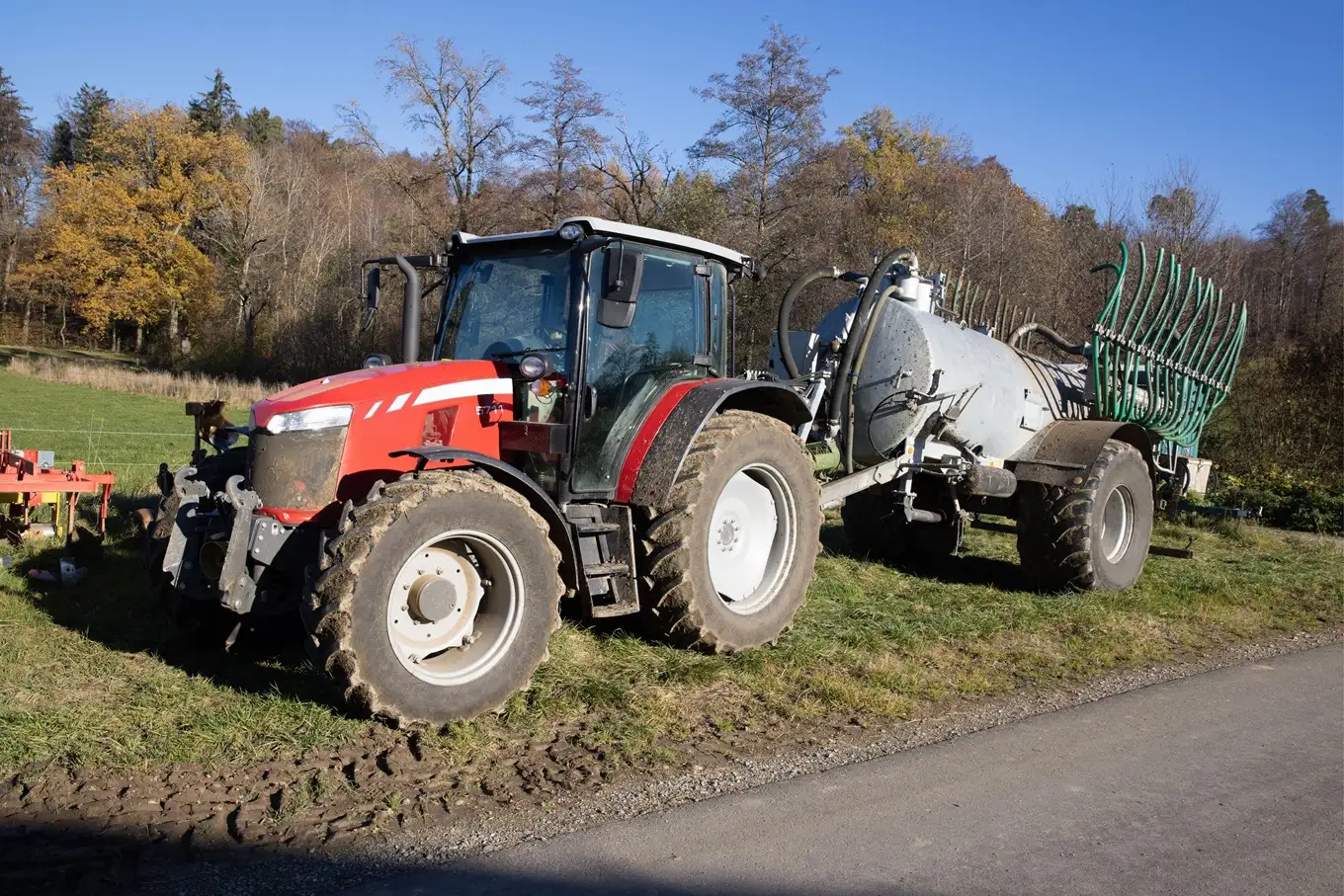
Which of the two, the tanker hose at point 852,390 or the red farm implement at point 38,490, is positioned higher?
the tanker hose at point 852,390

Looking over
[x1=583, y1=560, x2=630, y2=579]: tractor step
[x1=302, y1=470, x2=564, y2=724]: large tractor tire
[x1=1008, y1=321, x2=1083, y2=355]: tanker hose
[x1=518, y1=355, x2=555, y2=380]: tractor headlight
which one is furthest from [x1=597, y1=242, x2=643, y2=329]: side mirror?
[x1=1008, y1=321, x2=1083, y2=355]: tanker hose

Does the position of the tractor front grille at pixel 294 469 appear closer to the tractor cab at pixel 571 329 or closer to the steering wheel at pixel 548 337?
the tractor cab at pixel 571 329

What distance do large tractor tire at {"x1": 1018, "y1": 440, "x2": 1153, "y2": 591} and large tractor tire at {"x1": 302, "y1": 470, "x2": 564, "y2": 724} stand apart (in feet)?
15.4

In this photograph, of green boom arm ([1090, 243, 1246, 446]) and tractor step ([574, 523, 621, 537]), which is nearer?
tractor step ([574, 523, 621, 537])

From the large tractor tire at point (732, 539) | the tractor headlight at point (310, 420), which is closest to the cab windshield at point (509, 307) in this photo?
the large tractor tire at point (732, 539)

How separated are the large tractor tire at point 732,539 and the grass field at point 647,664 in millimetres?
219

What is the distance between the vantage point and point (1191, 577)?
9086 mm

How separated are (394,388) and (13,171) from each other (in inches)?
2604

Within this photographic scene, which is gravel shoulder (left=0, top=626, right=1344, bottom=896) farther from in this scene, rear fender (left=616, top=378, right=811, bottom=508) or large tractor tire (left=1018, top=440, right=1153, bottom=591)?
large tractor tire (left=1018, top=440, right=1153, bottom=591)

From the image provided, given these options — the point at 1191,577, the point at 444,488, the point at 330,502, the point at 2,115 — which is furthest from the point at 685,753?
the point at 2,115

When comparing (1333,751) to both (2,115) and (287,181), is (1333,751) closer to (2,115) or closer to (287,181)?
(287,181)

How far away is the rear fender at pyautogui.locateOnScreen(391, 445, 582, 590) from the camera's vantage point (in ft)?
15.5

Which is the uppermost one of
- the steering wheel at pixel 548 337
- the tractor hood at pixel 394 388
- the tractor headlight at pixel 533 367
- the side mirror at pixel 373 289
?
the side mirror at pixel 373 289

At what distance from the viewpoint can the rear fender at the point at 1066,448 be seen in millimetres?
8125
